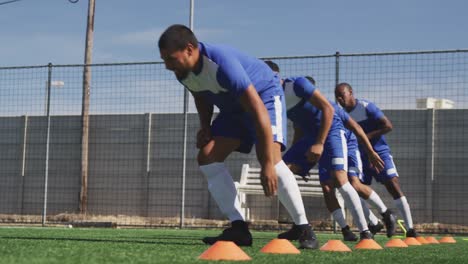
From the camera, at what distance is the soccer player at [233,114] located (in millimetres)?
5527

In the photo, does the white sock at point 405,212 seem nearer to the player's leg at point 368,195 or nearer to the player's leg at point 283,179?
the player's leg at point 368,195

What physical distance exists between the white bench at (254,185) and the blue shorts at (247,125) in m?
9.92

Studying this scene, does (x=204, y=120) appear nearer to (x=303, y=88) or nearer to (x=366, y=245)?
(x=303, y=88)

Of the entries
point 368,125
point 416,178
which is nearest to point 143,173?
point 416,178

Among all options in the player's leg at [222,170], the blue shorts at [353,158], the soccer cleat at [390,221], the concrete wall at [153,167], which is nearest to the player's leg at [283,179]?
the player's leg at [222,170]

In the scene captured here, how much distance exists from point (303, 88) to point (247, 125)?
733mm

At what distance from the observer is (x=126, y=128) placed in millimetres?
18828

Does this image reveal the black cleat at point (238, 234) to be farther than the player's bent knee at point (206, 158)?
No

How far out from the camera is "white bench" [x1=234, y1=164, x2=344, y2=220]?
16.9m

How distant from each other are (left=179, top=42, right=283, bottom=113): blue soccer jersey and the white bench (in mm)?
10198

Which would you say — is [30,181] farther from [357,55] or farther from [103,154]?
[357,55]

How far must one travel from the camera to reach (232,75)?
564cm

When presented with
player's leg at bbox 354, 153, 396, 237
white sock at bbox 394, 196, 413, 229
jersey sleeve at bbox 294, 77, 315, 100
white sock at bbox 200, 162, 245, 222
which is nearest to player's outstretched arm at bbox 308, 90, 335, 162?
jersey sleeve at bbox 294, 77, 315, 100

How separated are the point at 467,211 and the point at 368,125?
6510mm
